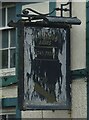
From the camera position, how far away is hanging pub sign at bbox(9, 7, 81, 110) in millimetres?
10141

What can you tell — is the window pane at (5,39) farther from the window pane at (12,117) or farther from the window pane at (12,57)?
the window pane at (12,117)

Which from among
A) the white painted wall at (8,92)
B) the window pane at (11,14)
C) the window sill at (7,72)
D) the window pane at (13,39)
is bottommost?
the white painted wall at (8,92)

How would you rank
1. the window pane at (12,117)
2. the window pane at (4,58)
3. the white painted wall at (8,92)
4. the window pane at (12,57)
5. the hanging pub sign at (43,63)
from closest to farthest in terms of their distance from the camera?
the hanging pub sign at (43,63)
the white painted wall at (8,92)
the window pane at (12,117)
the window pane at (12,57)
the window pane at (4,58)

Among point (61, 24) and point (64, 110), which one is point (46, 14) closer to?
point (61, 24)

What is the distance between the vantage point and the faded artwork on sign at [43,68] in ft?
33.4

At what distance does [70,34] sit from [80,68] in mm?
718

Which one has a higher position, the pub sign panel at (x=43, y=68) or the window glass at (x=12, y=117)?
the pub sign panel at (x=43, y=68)

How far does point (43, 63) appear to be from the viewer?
1025 cm

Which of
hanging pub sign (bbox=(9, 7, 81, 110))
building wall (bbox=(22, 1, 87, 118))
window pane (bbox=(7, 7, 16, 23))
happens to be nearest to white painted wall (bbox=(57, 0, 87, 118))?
building wall (bbox=(22, 1, 87, 118))

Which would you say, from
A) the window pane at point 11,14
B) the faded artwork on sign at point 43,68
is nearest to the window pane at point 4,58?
the window pane at point 11,14

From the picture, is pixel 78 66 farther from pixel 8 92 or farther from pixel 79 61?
pixel 8 92

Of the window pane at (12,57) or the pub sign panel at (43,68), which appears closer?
the pub sign panel at (43,68)

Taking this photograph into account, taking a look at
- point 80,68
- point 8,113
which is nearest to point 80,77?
point 80,68

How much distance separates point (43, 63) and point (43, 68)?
0.10 m
